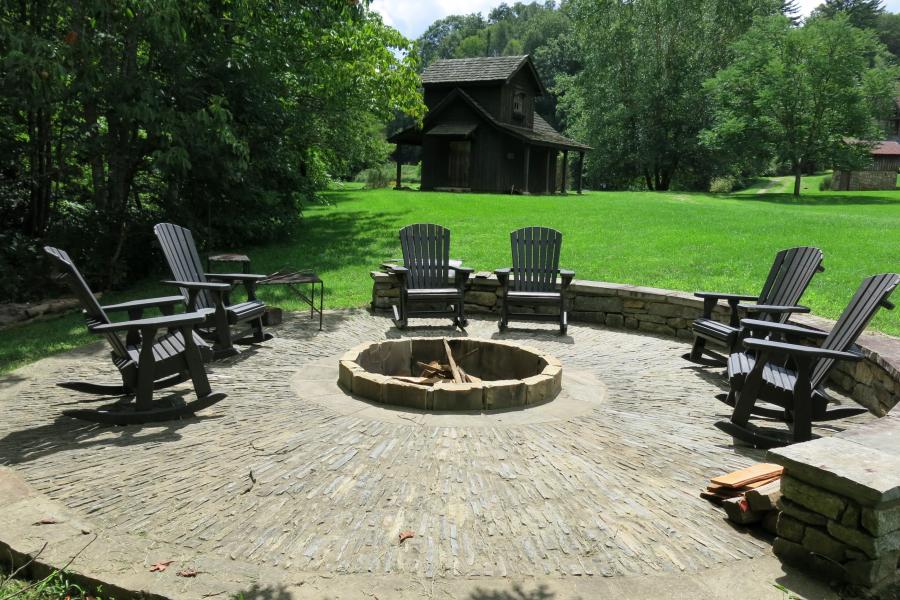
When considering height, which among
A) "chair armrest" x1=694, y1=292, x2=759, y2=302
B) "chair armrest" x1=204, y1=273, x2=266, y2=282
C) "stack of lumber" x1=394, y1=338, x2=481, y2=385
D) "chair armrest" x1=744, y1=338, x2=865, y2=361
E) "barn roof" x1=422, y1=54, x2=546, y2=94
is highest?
"barn roof" x1=422, y1=54, x2=546, y2=94

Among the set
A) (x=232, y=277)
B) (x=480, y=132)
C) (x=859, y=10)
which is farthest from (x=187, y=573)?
(x=859, y=10)

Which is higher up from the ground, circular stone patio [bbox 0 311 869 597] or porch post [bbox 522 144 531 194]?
porch post [bbox 522 144 531 194]

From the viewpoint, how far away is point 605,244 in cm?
1138

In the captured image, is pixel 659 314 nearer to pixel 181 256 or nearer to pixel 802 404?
pixel 802 404

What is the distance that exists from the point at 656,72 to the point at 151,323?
32.0m

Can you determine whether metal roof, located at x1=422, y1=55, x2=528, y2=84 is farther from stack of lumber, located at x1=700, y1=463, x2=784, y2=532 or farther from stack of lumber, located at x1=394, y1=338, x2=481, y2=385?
stack of lumber, located at x1=700, y1=463, x2=784, y2=532

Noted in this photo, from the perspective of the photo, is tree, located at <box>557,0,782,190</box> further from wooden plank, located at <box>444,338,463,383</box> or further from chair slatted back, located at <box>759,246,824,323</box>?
wooden plank, located at <box>444,338,463,383</box>

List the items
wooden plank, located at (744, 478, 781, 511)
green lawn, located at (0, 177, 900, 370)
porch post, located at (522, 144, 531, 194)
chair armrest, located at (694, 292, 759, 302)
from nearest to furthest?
wooden plank, located at (744, 478, 781, 511) → chair armrest, located at (694, 292, 759, 302) → green lawn, located at (0, 177, 900, 370) → porch post, located at (522, 144, 531, 194)

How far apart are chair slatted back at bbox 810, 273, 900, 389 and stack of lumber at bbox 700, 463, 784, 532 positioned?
107 centimetres

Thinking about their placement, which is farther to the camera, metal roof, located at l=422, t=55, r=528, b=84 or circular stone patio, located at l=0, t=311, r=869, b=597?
metal roof, located at l=422, t=55, r=528, b=84

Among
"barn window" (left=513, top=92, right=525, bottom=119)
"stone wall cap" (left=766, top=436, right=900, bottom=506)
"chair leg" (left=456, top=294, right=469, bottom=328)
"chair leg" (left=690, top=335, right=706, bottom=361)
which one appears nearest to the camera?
"stone wall cap" (left=766, top=436, right=900, bottom=506)

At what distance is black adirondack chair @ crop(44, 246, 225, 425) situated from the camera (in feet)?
12.9

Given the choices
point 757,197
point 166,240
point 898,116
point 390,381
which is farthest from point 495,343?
point 898,116

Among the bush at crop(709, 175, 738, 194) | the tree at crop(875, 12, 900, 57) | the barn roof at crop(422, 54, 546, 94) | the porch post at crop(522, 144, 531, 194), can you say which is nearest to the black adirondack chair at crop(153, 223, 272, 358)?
the porch post at crop(522, 144, 531, 194)
